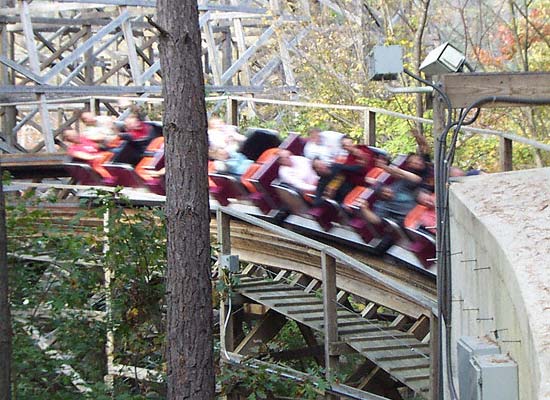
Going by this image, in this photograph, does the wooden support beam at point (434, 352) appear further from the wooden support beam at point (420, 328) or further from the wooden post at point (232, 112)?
the wooden post at point (232, 112)

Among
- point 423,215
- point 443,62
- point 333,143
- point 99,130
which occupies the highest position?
point 443,62

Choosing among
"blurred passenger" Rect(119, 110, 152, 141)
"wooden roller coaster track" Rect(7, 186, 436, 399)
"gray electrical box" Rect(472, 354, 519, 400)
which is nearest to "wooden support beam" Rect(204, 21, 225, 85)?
"blurred passenger" Rect(119, 110, 152, 141)

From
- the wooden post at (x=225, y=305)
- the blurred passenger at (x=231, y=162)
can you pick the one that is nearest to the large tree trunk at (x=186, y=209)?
the wooden post at (x=225, y=305)

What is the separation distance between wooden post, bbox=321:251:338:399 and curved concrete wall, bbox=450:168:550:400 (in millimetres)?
1706

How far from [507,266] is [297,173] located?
5.57m

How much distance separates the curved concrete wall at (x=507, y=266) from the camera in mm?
3508

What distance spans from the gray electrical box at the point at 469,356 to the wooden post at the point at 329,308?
3235 mm

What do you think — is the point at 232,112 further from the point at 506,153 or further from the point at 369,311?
the point at 506,153

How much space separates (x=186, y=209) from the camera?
7.68 m

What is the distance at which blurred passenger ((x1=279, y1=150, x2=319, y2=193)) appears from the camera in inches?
368

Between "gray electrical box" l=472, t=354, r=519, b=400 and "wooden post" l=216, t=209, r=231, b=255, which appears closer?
"gray electrical box" l=472, t=354, r=519, b=400

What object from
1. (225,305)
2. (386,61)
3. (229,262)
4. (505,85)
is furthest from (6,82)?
(505,85)

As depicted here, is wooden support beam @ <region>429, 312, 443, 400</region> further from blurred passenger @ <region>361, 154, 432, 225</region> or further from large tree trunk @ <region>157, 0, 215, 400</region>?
large tree trunk @ <region>157, 0, 215, 400</region>

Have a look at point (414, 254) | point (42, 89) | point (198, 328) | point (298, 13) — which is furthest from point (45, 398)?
point (298, 13)
